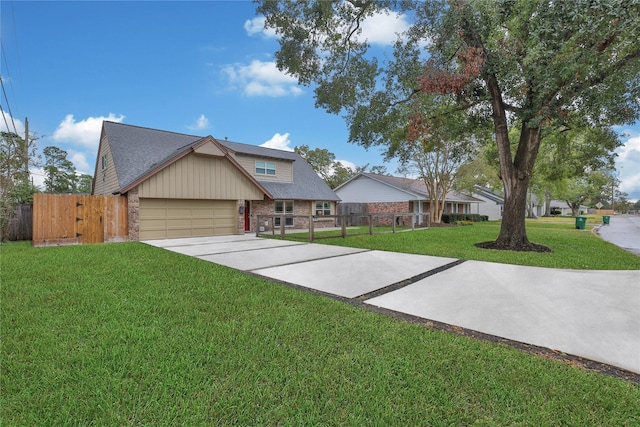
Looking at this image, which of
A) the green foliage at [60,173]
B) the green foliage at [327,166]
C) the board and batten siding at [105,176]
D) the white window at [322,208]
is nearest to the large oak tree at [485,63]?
the white window at [322,208]

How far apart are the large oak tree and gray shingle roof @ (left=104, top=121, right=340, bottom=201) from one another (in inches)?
277

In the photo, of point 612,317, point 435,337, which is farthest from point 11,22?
point 612,317

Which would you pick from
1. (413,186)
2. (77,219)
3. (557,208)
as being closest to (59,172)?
(77,219)

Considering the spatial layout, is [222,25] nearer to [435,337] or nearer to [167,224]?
[167,224]

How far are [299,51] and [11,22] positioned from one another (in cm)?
860

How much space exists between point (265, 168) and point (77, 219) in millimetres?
9659

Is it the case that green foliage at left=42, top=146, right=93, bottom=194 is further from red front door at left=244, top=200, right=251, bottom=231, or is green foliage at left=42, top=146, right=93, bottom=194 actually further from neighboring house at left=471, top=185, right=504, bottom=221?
neighboring house at left=471, top=185, right=504, bottom=221

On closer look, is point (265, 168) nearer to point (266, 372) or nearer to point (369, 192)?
point (369, 192)

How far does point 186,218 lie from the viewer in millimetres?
12891

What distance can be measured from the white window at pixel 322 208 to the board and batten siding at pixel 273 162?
2.68 m

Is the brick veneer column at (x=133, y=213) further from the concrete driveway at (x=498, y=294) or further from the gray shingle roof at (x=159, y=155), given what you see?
the concrete driveway at (x=498, y=294)

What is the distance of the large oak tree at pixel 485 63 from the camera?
6.52 metres

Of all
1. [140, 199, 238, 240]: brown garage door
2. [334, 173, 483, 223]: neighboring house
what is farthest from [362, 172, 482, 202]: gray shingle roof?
[140, 199, 238, 240]: brown garage door

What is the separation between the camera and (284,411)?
5.95ft
